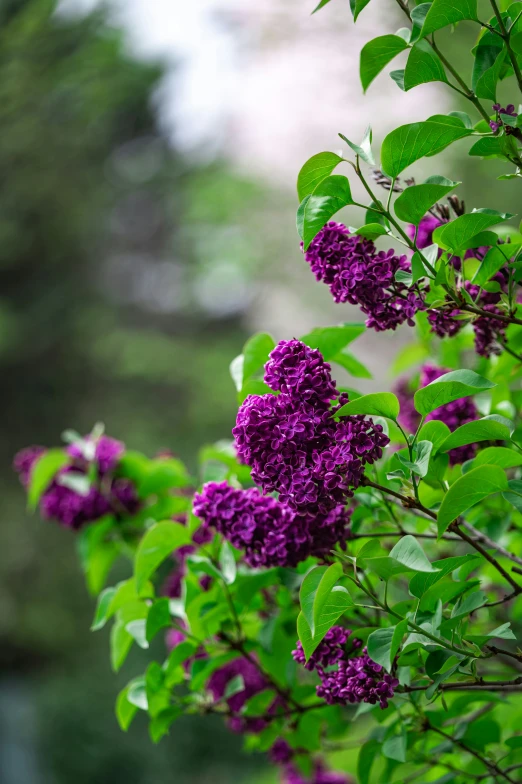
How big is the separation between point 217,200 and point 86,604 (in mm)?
3985

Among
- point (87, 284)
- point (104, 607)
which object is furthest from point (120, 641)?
point (87, 284)

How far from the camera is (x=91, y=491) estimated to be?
107 centimetres

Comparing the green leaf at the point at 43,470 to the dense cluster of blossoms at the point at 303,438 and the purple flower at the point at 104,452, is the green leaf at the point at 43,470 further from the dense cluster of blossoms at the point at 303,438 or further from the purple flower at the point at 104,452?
the dense cluster of blossoms at the point at 303,438

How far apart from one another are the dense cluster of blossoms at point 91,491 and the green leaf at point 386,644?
1.91 feet

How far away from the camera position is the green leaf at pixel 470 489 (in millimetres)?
493

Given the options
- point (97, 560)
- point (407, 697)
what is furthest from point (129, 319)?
point (407, 697)

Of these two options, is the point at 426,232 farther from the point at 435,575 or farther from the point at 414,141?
the point at 435,575

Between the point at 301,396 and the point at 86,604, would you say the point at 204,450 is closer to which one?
the point at 301,396

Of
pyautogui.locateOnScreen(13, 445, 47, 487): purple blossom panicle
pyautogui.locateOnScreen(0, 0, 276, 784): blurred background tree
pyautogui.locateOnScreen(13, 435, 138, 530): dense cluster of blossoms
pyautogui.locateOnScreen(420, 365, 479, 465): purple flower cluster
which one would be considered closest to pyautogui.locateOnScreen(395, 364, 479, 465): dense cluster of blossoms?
pyautogui.locateOnScreen(420, 365, 479, 465): purple flower cluster

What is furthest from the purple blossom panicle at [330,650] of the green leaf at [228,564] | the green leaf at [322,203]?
the green leaf at [322,203]

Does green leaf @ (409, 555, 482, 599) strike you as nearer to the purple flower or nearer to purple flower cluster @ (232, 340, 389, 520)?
purple flower cluster @ (232, 340, 389, 520)

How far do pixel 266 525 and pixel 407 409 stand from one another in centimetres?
37

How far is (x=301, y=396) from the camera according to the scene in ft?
1.75

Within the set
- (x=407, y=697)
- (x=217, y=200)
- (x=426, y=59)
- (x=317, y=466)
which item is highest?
(x=217, y=200)
